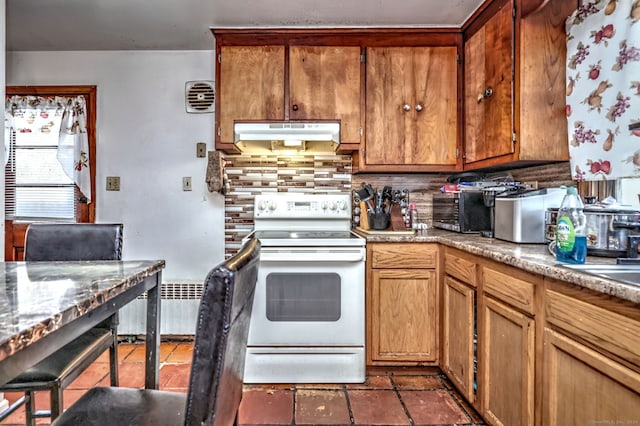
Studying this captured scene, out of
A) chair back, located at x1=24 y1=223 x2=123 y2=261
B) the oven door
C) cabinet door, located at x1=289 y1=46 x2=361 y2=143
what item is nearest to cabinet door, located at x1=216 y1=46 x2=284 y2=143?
cabinet door, located at x1=289 y1=46 x2=361 y2=143

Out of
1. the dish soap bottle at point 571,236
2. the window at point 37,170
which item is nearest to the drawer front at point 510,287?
the dish soap bottle at point 571,236

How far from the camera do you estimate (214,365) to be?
2.09 feet

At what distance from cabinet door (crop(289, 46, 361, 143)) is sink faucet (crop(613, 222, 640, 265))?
1572 millimetres

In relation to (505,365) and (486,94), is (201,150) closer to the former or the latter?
(486,94)

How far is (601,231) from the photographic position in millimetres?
1374

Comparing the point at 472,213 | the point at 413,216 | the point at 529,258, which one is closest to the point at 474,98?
the point at 472,213

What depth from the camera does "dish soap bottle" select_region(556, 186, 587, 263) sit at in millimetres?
1228

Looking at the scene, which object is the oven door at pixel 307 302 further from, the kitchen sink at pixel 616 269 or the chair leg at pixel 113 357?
the kitchen sink at pixel 616 269

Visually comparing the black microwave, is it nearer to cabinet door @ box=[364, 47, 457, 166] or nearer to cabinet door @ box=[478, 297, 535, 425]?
cabinet door @ box=[364, 47, 457, 166]

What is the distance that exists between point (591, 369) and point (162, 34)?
2878 millimetres

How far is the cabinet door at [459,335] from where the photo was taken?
1.78 m

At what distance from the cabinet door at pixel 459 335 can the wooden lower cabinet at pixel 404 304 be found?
0.09 metres

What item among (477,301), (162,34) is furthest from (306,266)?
(162,34)

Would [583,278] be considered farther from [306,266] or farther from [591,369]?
[306,266]
